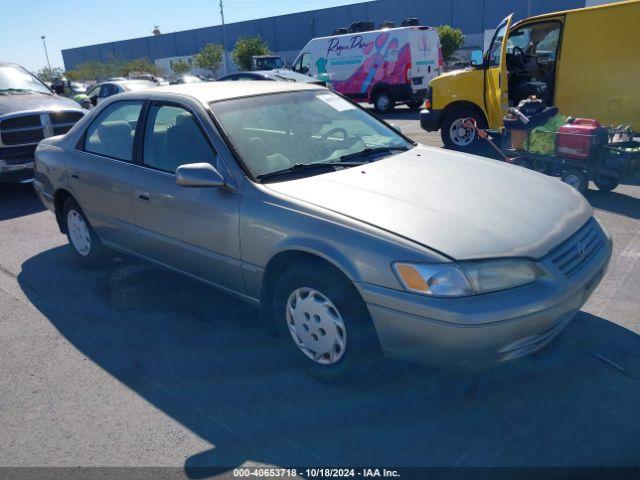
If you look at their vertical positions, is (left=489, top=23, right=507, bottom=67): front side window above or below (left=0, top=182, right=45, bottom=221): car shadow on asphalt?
above

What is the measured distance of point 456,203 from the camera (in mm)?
3051

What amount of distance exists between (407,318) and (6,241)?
5412 mm

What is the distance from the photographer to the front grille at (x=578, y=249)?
9.36 ft

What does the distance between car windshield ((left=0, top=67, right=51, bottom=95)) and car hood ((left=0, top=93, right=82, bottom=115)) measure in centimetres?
27

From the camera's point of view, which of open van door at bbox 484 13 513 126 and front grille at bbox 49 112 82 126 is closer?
open van door at bbox 484 13 513 126

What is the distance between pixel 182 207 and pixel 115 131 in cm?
131

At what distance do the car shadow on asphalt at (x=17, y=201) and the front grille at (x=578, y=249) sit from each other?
697 cm

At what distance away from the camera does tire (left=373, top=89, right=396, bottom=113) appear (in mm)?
18500

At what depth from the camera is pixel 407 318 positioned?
264cm

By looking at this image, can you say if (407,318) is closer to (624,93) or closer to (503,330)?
(503,330)

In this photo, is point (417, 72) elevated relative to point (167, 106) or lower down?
lower down

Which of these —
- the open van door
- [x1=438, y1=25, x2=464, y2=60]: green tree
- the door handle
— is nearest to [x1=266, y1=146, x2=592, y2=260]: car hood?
the door handle

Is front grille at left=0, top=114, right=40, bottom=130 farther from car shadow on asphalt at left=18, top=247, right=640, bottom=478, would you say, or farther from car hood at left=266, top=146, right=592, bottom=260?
car hood at left=266, top=146, right=592, bottom=260

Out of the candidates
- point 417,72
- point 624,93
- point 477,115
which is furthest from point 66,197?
point 417,72
